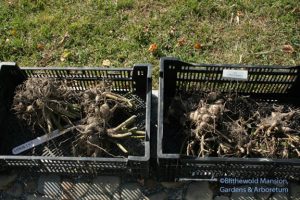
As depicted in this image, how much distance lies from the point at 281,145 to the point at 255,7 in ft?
5.99

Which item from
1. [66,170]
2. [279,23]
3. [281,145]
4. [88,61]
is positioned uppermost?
[279,23]

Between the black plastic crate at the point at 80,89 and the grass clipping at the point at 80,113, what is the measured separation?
0.40 feet

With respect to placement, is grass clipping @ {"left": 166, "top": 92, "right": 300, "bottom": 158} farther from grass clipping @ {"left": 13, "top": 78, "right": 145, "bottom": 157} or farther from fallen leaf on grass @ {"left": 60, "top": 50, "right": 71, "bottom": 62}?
fallen leaf on grass @ {"left": 60, "top": 50, "right": 71, "bottom": 62}

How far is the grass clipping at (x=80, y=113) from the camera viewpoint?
3.36 metres

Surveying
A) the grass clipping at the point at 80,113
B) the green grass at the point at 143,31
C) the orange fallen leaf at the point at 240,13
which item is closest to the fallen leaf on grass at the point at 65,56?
the green grass at the point at 143,31

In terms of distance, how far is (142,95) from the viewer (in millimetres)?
3799

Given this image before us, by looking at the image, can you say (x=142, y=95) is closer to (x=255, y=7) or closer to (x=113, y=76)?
(x=113, y=76)

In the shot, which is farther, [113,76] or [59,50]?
[59,50]

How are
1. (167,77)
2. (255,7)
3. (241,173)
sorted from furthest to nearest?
(255,7) → (167,77) → (241,173)

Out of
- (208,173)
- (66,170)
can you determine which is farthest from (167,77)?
(66,170)

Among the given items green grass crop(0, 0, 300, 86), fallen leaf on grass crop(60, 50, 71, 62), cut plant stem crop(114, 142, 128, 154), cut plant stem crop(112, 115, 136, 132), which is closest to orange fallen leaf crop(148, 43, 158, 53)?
green grass crop(0, 0, 300, 86)

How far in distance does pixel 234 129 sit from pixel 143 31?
161 centimetres

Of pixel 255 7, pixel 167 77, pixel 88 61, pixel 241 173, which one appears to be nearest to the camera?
pixel 241 173

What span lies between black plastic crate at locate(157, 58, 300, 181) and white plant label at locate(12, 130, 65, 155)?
891 millimetres
